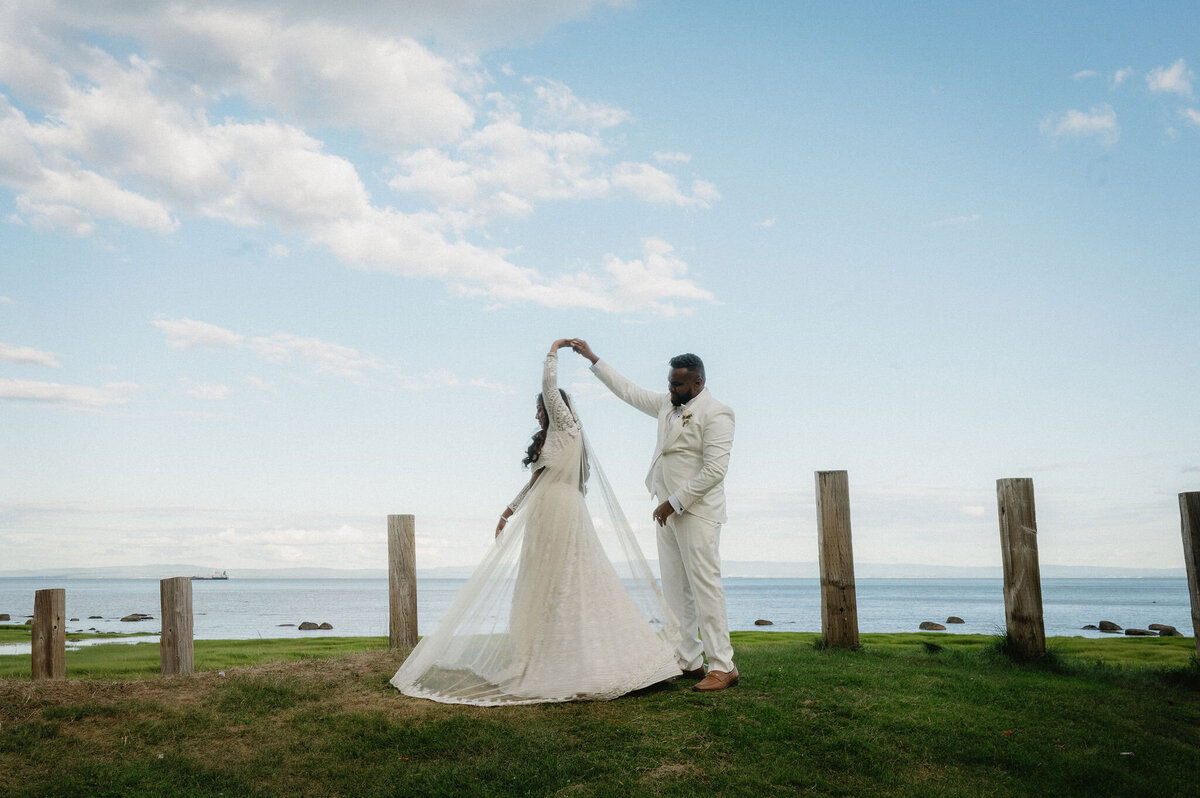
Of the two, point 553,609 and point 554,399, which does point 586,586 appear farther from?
point 554,399

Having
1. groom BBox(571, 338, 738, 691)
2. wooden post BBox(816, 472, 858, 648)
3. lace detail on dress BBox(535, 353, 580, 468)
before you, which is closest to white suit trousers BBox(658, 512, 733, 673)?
groom BBox(571, 338, 738, 691)

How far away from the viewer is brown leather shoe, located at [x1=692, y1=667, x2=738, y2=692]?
6461 millimetres

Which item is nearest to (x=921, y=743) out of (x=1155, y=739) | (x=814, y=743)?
(x=814, y=743)

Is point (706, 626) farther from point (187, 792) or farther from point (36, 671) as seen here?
point (36, 671)

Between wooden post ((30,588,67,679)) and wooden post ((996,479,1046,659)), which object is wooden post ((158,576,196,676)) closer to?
wooden post ((30,588,67,679))

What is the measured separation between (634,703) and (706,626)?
3.20ft

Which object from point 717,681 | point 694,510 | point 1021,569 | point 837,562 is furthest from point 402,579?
point 1021,569

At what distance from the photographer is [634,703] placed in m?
6.23

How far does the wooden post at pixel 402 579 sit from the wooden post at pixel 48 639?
3467 millimetres

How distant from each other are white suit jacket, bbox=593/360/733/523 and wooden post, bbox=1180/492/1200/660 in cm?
494

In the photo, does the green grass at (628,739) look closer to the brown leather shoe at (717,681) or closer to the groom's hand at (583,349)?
the brown leather shoe at (717,681)

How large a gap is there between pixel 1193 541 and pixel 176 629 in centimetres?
1064

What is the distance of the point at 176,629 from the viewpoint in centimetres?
788

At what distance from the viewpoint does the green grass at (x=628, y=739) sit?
4762mm
